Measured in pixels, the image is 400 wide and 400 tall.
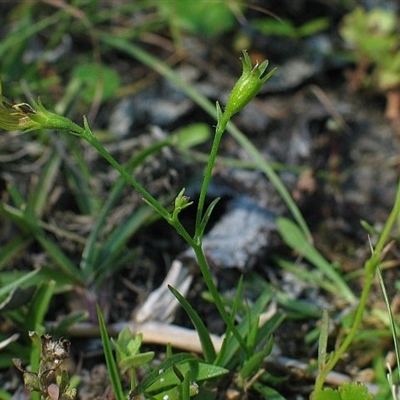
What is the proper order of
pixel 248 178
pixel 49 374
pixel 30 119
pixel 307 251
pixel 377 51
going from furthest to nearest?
1. pixel 377 51
2. pixel 248 178
3. pixel 307 251
4. pixel 49 374
5. pixel 30 119

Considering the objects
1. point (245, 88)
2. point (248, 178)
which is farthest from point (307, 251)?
point (245, 88)

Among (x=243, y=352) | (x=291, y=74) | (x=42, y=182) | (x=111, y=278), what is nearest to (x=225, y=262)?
(x=111, y=278)

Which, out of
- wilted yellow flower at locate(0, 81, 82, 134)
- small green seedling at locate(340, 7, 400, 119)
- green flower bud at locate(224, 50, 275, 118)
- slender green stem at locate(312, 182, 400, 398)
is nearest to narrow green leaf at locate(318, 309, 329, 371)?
slender green stem at locate(312, 182, 400, 398)

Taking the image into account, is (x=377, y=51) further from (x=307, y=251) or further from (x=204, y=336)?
(x=204, y=336)

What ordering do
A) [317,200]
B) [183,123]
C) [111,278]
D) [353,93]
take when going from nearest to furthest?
[111,278], [317,200], [183,123], [353,93]

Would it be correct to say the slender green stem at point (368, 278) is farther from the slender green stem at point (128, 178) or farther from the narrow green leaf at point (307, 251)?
the narrow green leaf at point (307, 251)

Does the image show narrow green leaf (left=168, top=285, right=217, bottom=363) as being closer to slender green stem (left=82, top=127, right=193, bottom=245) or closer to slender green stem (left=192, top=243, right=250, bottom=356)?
slender green stem (left=192, top=243, right=250, bottom=356)

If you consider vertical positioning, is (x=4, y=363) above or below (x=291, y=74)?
below

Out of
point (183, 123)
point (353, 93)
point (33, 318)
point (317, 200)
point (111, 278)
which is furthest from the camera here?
point (353, 93)

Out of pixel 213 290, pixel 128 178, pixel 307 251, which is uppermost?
pixel 128 178

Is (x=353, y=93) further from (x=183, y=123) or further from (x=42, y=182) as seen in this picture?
(x=42, y=182)

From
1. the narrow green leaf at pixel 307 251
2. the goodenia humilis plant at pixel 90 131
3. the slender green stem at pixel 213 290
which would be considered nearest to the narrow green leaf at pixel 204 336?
the slender green stem at pixel 213 290
